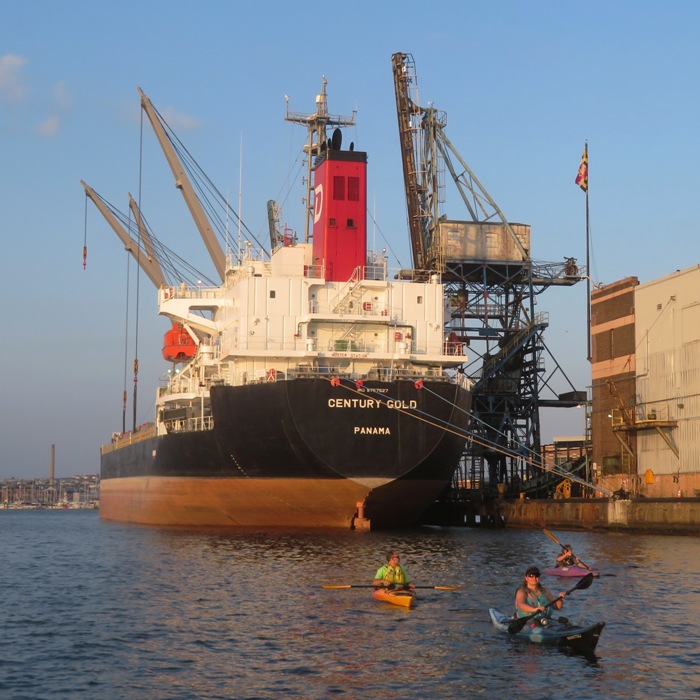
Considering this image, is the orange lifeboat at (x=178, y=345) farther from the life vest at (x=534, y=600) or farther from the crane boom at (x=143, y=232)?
the life vest at (x=534, y=600)

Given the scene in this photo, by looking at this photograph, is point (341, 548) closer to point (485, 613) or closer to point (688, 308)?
point (485, 613)

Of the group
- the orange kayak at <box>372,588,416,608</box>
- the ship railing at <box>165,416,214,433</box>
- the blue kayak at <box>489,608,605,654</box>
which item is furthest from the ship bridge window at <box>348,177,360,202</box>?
the blue kayak at <box>489,608,605,654</box>

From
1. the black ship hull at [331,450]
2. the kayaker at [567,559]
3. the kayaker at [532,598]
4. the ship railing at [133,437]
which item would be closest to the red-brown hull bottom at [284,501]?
the black ship hull at [331,450]

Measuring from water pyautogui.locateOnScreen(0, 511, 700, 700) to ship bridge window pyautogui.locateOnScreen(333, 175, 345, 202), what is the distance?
17.6 m

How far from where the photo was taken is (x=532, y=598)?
22.9 metres

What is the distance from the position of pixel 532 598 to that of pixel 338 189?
1260 inches

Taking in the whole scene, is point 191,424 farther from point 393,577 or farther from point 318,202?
point 393,577

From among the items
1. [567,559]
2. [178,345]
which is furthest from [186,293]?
[567,559]

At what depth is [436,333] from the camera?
51.7 meters

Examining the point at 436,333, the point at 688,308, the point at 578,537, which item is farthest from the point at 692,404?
the point at 436,333

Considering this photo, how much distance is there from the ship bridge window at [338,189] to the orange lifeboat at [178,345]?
14.5 metres

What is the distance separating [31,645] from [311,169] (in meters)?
41.1

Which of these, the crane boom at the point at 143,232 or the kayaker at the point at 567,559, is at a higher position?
the crane boom at the point at 143,232

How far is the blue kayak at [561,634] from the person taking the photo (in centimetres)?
2109
